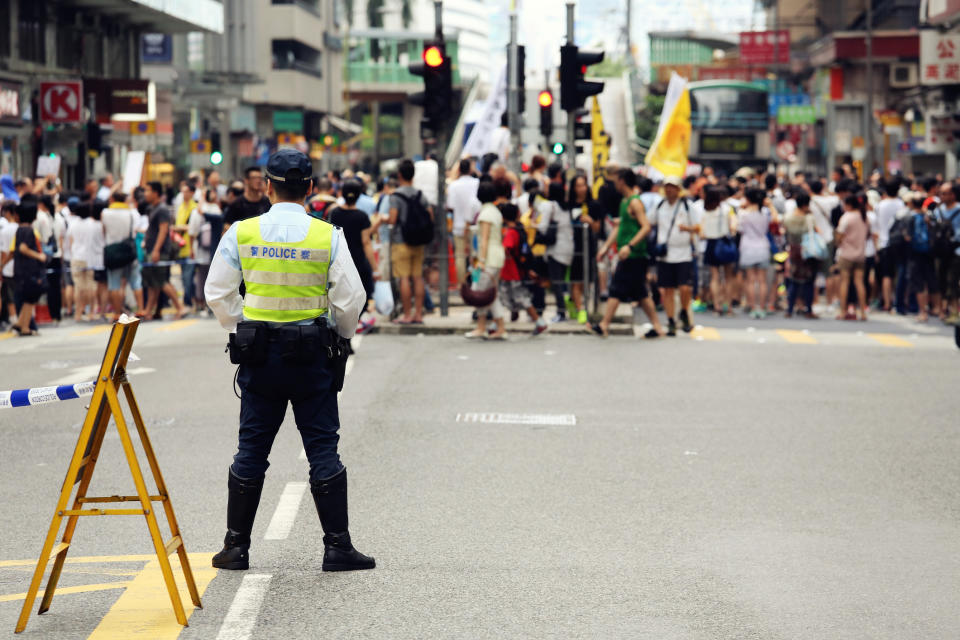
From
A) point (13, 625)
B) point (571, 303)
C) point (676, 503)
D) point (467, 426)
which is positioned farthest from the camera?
point (571, 303)

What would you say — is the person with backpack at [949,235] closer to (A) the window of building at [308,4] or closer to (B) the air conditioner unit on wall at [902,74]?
(B) the air conditioner unit on wall at [902,74]

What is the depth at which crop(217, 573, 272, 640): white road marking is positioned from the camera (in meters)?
5.50

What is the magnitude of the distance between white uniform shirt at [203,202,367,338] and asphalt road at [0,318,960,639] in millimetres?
1061

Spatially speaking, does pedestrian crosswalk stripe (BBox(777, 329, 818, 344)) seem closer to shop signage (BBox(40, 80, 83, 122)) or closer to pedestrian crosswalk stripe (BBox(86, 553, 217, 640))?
pedestrian crosswalk stripe (BBox(86, 553, 217, 640))

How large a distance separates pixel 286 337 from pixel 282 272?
27 centimetres

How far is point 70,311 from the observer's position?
69.7 ft

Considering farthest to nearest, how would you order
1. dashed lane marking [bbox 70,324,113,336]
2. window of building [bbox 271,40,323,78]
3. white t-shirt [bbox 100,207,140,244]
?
1. window of building [bbox 271,40,323,78]
2. white t-shirt [bbox 100,207,140,244]
3. dashed lane marking [bbox 70,324,113,336]

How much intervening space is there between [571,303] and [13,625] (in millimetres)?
13580

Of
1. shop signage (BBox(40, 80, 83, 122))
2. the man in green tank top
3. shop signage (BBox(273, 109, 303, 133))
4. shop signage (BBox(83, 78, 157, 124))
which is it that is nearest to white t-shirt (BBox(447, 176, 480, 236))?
the man in green tank top

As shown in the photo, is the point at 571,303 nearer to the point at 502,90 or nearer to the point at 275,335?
the point at 502,90

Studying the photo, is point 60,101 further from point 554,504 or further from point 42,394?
point 42,394

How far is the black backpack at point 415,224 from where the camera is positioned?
1722 cm

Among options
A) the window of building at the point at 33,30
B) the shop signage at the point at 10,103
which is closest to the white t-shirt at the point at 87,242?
the shop signage at the point at 10,103

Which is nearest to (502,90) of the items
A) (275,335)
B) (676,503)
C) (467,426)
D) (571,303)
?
(571,303)
